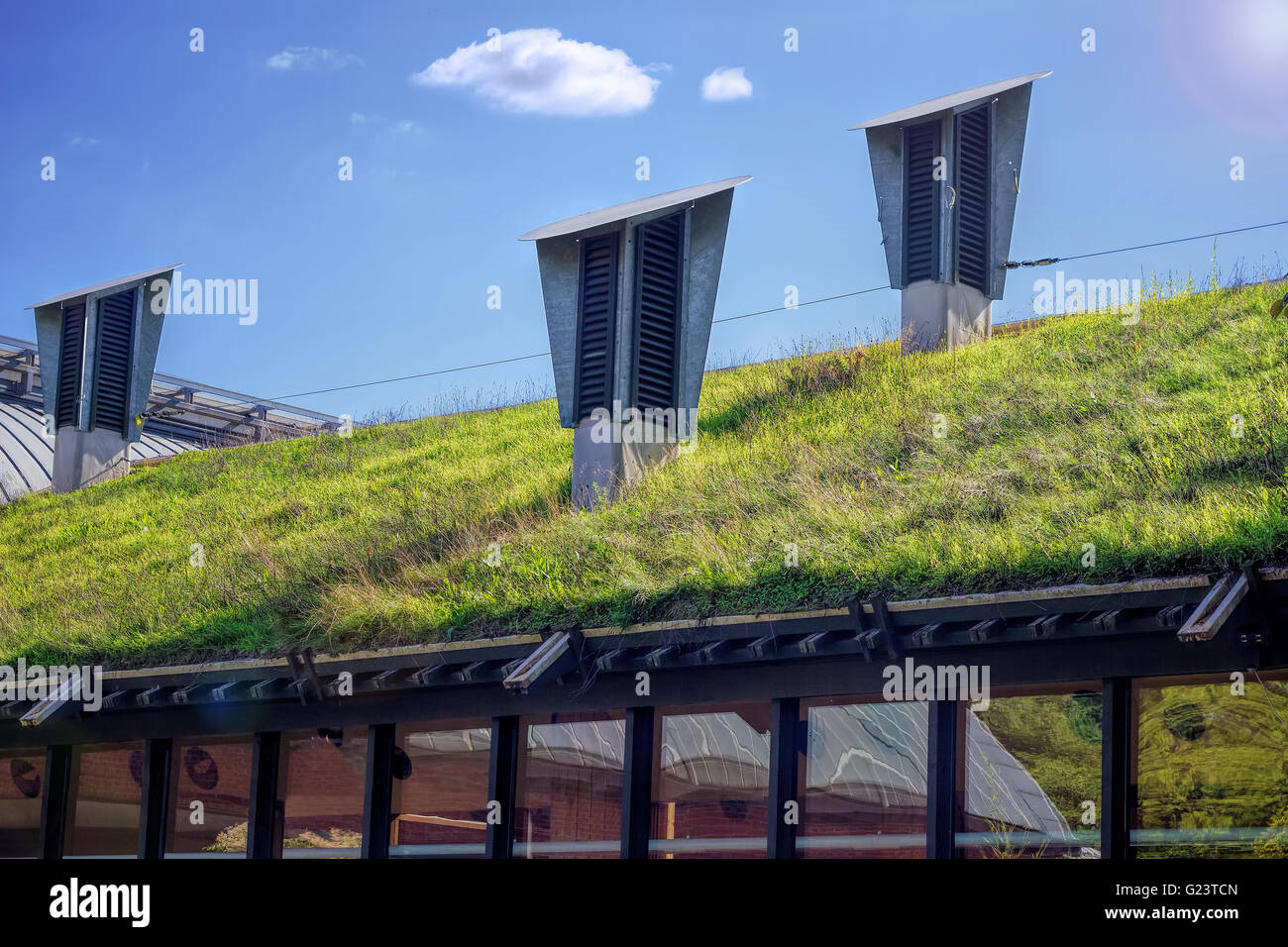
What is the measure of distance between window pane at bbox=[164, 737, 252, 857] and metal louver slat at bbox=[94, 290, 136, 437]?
522 inches

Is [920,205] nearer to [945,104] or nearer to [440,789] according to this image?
[945,104]

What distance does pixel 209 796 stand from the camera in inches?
547

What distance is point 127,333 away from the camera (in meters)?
25.8

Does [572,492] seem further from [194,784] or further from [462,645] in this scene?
[194,784]

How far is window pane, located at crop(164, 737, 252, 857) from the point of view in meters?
13.6

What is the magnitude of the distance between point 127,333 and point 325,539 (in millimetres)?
12330

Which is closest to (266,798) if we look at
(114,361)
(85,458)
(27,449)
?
(85,458)

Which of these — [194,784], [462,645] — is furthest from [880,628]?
[194,784]

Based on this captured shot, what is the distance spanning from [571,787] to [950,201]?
31.9 ft

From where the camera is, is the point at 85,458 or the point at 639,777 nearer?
the point at 639,777

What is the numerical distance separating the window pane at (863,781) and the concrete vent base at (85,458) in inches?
762
